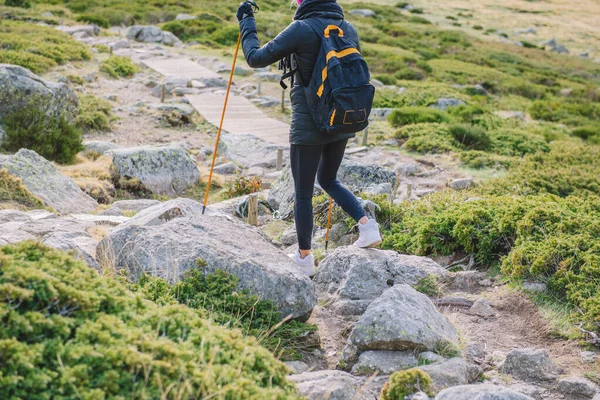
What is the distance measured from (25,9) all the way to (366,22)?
22341mm

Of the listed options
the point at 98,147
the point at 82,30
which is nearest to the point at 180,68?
the point at 82,30

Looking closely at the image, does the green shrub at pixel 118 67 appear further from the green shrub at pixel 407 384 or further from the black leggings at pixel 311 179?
the green shrub at pixel 407 384

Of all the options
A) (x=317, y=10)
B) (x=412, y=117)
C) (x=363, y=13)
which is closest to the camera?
(x=317, y=10)

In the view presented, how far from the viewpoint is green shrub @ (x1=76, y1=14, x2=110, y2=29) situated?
29562 mm

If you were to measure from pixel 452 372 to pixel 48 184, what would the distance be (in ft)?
22.5

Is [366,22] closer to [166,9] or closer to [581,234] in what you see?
[166,9]

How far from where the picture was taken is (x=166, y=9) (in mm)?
35531

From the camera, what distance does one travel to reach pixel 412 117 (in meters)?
17.2

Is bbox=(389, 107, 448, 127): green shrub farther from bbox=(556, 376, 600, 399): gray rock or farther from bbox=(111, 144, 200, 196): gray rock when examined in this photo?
bbox=(556, 376, 600, 399): gray rock

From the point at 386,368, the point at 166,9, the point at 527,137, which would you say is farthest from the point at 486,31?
the point at 386,368

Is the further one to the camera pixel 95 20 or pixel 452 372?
pixel 95 20

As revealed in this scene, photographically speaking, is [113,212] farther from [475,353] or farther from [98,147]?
[475,353]

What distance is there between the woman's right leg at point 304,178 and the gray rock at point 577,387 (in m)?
2.22

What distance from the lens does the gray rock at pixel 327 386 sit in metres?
3.39
